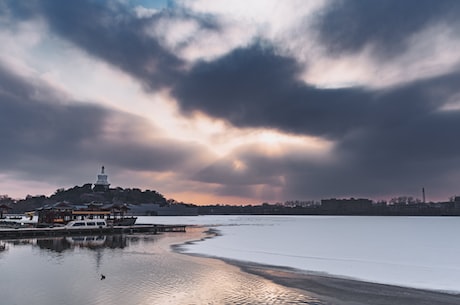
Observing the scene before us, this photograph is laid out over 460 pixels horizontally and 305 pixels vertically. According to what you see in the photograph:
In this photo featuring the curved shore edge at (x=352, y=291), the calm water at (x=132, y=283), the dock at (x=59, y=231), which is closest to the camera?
the curved shore edge at (x=352, y=291)

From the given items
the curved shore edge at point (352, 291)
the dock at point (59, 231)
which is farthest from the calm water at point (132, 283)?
the dock at point (59, 231)

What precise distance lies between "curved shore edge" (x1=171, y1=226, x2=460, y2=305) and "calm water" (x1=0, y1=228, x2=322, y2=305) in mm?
1158

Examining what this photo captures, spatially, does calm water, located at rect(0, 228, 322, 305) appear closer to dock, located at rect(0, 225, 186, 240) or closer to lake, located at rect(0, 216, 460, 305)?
lake, located at rect(0, 216, 460, 305)

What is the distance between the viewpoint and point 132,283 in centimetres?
2138

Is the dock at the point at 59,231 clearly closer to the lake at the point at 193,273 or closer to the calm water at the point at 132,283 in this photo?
the lake at the point at 193,273

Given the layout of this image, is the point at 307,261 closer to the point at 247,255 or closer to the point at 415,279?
the point at 247,255

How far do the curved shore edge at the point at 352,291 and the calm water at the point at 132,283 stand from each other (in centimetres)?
116

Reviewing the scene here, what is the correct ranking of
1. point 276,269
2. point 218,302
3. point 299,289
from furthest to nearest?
point 276,269
point 299,289
point 218,302

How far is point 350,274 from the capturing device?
967 inches

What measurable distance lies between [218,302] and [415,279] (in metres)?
12.9

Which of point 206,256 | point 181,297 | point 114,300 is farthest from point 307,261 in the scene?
point 114,300

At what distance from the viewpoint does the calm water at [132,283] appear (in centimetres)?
1781

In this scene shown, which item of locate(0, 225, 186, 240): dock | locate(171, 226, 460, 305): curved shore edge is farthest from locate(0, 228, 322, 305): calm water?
locate(0, 225, 186, 240): dock

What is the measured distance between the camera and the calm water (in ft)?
58.4
